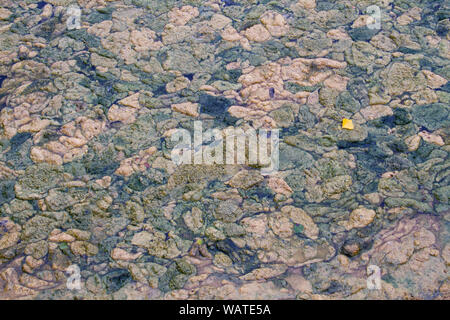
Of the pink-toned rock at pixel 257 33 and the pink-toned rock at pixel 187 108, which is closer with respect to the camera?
the pink-toned rock at pixel 187 108

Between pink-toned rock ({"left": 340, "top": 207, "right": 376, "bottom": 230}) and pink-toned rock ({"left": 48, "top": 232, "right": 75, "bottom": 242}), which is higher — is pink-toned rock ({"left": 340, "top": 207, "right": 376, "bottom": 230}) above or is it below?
above

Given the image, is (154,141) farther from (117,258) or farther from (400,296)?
(400,296)

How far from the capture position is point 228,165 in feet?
9.60

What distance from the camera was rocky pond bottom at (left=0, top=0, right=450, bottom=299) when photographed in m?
2.50

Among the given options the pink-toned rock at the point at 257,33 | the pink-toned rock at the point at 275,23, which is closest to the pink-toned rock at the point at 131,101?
the pink-toned rock at the point at 257,33

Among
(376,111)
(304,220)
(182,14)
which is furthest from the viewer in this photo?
(182,14)

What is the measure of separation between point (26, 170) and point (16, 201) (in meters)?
0.23

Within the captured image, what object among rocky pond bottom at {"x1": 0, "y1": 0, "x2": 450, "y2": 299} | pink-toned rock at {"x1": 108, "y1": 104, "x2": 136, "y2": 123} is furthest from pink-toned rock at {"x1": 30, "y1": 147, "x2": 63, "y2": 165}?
pink-toned rock at {"x1": 108, "y1": 104, "x2": 136, "y2": 123}

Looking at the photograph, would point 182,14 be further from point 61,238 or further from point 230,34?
point 61,238

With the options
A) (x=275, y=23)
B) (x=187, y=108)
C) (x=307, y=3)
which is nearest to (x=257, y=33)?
(x=275, y=23)

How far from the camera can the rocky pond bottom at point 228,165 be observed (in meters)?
2.50

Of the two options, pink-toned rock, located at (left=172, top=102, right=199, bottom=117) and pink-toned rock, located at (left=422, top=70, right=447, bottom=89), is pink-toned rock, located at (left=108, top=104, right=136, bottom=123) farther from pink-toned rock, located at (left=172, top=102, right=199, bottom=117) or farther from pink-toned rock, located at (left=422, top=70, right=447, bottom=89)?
pink-toned rock, located at (left=422, top=70, right=447, bottom=89)

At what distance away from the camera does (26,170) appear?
297 centimetres

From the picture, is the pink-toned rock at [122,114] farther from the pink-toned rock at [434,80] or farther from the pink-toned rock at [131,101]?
the pink-toned rock at [434,80]
